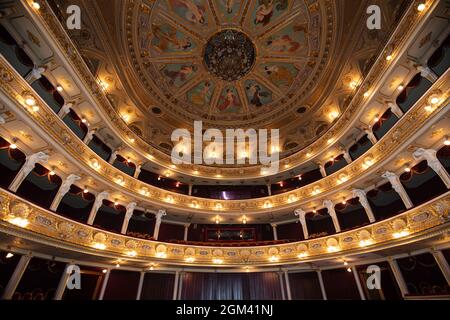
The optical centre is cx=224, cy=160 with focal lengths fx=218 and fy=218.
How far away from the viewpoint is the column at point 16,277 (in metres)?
9.72

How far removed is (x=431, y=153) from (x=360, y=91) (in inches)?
216

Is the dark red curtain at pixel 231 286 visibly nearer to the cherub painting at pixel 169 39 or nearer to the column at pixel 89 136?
the column at pixel 89 136

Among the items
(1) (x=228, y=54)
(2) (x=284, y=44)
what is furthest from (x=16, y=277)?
(2) (x=284, y=44)

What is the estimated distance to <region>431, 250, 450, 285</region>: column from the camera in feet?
31.7

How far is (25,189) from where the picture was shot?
12445mm

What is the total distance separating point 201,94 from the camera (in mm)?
19062

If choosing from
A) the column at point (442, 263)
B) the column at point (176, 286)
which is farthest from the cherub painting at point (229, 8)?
the column at point (176, 286)

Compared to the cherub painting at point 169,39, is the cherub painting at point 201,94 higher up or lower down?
lower down

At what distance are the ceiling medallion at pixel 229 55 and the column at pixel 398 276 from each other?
52.4ft

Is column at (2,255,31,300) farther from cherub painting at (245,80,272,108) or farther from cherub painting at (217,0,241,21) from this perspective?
cherub painting at (217,0,241,21)

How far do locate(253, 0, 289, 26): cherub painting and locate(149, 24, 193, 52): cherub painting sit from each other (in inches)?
202

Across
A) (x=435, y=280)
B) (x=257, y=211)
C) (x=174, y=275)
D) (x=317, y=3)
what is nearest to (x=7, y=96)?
(x=174, y=275)

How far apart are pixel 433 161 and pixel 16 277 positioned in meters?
20.2
